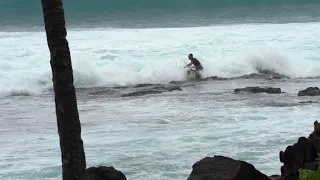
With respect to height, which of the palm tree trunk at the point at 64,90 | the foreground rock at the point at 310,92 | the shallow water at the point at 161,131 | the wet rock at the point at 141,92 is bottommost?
the shallow water at the point at 161,131

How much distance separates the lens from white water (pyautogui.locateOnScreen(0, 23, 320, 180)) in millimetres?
11031

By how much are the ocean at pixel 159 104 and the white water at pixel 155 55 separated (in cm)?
6

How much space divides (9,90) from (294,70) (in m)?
11.7

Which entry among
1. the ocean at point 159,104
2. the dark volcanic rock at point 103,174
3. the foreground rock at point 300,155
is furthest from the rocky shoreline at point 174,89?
the dark volcanic rock at point 103,174

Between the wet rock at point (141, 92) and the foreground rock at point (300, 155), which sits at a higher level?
the wet rock at point (141, 92)

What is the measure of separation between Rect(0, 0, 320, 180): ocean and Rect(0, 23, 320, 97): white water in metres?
0.06

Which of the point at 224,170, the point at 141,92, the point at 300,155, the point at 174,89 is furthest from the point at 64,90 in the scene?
the point at 174,89

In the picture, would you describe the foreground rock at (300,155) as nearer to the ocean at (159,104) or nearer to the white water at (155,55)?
the ocean at (159,104)

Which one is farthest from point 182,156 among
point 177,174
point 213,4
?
point 213,4

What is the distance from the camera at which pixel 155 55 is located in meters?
33.5

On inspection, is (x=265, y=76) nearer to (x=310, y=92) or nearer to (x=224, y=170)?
(x=310, y=92)

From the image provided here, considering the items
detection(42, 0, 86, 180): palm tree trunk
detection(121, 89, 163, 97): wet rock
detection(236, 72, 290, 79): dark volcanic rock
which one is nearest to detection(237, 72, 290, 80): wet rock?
detection(236, 72, 290, 79): dark volcanic rock

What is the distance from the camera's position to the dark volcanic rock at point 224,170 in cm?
774

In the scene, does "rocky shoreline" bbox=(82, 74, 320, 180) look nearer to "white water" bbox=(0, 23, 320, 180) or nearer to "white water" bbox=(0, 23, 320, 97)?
"white water" bbox=(0, 23, 320, 180)
